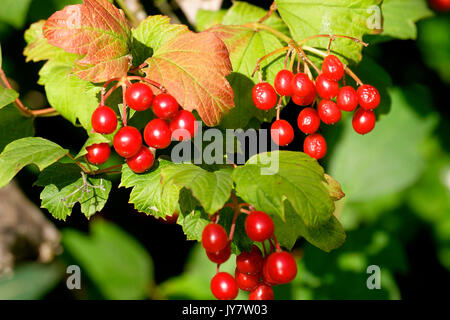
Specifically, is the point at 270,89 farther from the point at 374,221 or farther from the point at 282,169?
the point at 374,221

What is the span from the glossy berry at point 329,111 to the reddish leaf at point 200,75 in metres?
0.22

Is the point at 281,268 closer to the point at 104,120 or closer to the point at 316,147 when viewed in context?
the point at 316,147

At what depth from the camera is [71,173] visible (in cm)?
102

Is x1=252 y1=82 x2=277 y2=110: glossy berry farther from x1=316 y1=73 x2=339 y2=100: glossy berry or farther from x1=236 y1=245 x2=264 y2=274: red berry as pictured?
x1=236 y1=245 x2=264 y2=274: red berry

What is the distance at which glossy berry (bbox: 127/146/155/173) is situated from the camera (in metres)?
0.92

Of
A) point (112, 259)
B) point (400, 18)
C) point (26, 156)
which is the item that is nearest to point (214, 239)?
point (26, 156)

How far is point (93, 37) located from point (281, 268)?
58cm

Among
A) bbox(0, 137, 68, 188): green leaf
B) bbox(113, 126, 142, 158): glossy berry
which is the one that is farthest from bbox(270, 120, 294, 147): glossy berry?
bbox(0, 137, 68, 188): green leaf

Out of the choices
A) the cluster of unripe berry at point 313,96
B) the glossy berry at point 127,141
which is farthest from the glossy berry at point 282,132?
the glossy berry at point 127,141

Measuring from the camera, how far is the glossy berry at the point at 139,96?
0.86 metres

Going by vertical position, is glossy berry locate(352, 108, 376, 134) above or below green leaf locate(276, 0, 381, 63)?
below

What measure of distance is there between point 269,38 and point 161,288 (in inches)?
48.7

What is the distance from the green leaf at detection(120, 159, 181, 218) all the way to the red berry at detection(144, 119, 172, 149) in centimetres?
7

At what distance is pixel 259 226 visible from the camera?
812 millimetres
